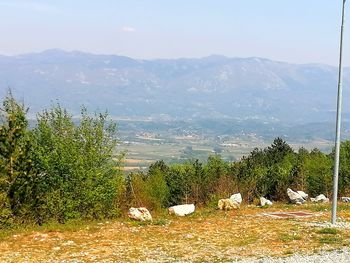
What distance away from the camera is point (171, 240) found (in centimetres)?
1738

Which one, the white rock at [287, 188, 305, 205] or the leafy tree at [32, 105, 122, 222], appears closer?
the leafy tree at [32, 105, 122, 222]

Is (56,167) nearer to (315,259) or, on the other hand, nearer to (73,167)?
(73,167)

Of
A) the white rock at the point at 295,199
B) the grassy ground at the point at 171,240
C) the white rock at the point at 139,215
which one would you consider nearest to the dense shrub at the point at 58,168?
the grassy ground at the point at 171,240

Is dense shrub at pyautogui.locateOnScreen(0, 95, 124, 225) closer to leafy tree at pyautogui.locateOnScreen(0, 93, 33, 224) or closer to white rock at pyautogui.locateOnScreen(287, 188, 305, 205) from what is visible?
leafy tree at pyautogui.locateOnScreen(0, 93, 33, 224)

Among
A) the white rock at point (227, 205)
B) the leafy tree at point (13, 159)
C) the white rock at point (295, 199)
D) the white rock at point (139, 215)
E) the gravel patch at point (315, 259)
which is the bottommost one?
the white rock at point (295, 199)

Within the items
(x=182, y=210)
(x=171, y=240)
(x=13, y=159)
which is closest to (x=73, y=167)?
(x=13, y=159)

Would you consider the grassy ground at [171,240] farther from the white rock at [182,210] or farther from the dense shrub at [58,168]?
the dense shrub at [58,168]

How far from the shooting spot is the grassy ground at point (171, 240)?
1495cm

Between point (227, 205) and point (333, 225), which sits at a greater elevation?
point (333, 225)

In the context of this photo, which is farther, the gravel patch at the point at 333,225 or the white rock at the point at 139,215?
the white rock at the point at 139,215

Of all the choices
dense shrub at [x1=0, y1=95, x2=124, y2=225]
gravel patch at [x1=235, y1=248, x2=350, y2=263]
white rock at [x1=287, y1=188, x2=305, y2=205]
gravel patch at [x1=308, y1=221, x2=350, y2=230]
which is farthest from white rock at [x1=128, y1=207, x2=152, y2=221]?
white rock at [x1=287, y1=188, x2=305, y2=205]

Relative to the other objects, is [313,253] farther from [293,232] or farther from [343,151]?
[343,151]

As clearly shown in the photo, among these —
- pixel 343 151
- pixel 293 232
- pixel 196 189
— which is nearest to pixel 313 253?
pixel 293 232

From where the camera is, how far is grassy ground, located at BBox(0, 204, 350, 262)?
1495 centimetres
